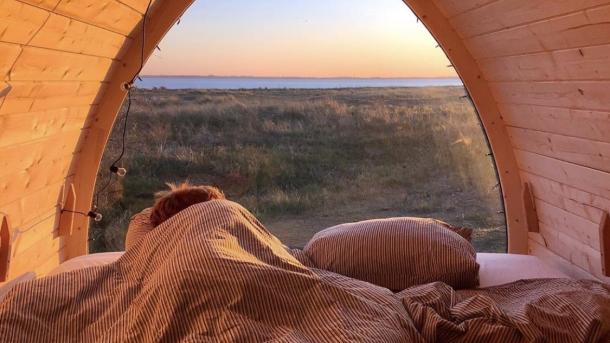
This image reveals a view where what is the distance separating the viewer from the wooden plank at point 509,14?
1.79 meters

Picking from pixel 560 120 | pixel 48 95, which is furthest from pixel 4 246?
pixel 560 120

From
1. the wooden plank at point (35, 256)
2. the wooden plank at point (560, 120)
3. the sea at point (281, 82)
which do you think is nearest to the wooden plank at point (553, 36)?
the wooden plank at point (560, 120)

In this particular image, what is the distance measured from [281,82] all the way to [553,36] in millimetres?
2003

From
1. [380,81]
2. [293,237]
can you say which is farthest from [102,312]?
[380,81]

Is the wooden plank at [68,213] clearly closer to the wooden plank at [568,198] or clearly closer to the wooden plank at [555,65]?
the wooden plank at [555,65]

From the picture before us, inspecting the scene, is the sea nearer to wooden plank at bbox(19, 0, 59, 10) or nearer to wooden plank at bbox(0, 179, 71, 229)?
wooden plank at bbox(0, 179, 71, 229)

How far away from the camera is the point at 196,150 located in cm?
382

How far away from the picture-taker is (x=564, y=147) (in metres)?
2.35

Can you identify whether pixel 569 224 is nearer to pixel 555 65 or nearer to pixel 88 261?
pixel 555 65

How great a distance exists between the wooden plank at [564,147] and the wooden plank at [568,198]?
128mm

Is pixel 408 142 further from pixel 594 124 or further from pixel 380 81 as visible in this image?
pixel 594 124

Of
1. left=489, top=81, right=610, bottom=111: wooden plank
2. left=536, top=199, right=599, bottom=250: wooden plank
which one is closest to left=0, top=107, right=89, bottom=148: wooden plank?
left=489, top=81, right=610, bottom=111: wooden plank

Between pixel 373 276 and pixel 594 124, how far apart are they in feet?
2.85

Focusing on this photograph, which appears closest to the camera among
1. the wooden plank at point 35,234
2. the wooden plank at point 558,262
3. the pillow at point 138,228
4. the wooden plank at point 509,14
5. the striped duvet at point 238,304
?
the striped duvet at point 238,304
